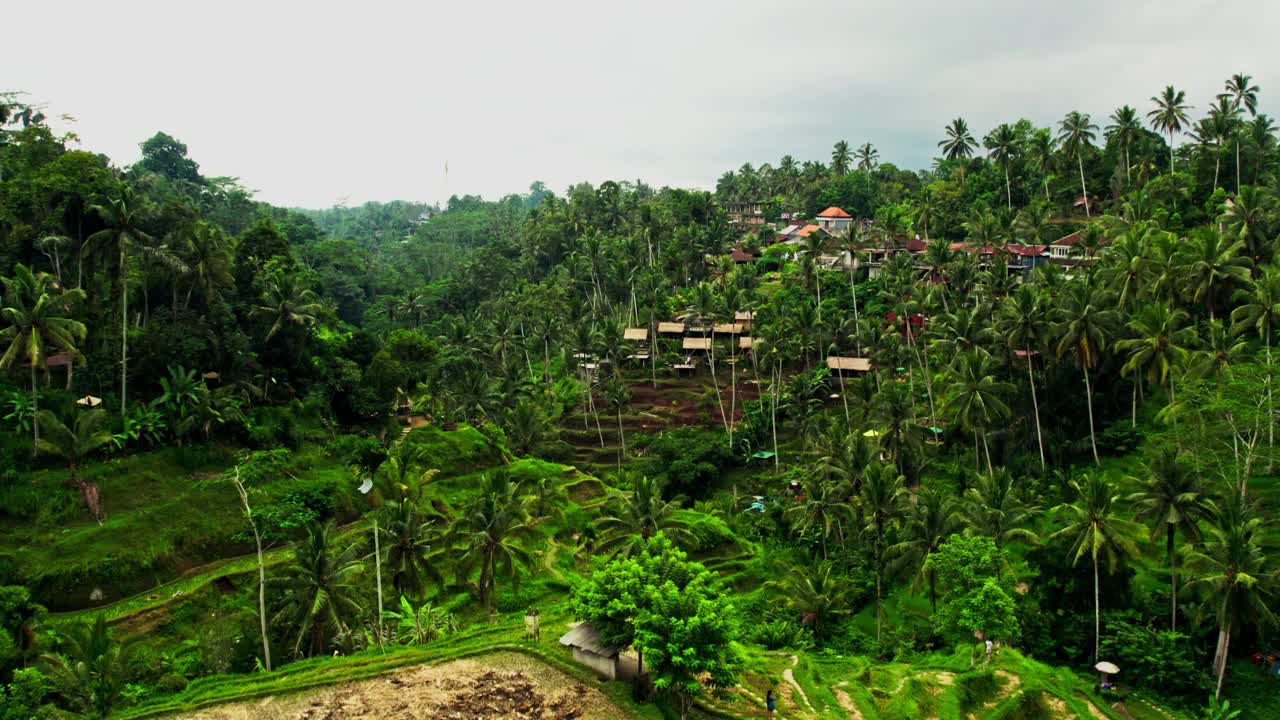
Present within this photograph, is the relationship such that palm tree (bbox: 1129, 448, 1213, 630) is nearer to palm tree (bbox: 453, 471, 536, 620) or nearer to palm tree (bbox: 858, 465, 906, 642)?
palm tree (bbox: 858, 465, 906, 642)

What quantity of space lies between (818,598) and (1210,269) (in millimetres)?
31137

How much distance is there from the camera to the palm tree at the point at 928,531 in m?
40.0

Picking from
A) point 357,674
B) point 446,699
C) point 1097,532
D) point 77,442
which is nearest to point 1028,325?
point 1097,532

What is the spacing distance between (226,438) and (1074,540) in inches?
1807

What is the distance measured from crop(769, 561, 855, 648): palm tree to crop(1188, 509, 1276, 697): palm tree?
15.4 metres

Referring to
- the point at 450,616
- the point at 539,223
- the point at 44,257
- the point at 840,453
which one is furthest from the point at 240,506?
→ the point at 539,223

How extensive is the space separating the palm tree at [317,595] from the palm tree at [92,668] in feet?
18.1

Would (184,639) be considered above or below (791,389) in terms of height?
below

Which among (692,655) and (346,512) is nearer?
(692,655)

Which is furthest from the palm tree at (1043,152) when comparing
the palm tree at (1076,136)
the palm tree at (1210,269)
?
the palm tree at (1210,269)

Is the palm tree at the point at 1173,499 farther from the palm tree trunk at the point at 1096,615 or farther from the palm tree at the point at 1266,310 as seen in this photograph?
the palm tree at the point at 1266,310

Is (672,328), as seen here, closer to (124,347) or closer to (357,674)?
(124,347)

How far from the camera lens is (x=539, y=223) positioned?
391 ft

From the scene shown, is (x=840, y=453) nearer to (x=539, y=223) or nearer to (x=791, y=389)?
(x=791, y=389)
